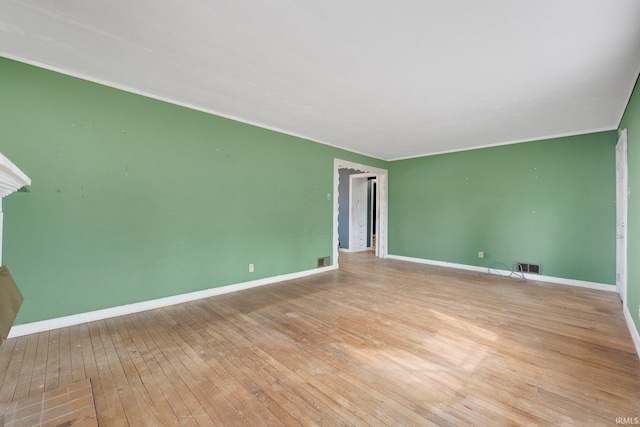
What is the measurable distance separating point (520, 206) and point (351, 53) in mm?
4326

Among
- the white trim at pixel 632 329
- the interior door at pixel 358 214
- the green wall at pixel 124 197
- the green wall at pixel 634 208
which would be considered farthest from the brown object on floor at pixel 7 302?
the interior door at pixel 358 214

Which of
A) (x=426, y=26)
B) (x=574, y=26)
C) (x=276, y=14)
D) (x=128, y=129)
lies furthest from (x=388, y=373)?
(x=128, y=129)

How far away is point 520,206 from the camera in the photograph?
15.3 feet

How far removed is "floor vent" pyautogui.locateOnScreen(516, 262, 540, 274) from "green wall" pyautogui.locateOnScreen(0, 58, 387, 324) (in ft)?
14.0

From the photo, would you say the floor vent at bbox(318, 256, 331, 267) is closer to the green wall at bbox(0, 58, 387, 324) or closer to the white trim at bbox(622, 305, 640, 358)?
the green wall at bbox(0, 58, 387, 324)

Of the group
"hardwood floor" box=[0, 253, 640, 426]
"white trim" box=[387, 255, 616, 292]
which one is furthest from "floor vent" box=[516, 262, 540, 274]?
"hardwood floor" box=[0, 253, 640, 426]

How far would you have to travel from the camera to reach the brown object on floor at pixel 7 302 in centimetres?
99

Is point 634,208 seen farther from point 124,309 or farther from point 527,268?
point 124,309

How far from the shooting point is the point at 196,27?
1890 millimetres

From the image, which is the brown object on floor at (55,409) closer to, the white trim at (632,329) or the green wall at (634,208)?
the white trim at (632,329)

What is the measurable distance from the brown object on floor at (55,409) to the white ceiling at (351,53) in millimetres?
2514

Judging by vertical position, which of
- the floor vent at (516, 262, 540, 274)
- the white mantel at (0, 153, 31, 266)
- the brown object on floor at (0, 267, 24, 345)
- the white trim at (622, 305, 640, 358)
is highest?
the white mantel at (0, 153, 31, 266)

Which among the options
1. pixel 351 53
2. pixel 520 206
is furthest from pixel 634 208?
pixel 351 53

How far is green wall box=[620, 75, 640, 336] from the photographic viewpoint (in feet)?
7.63
